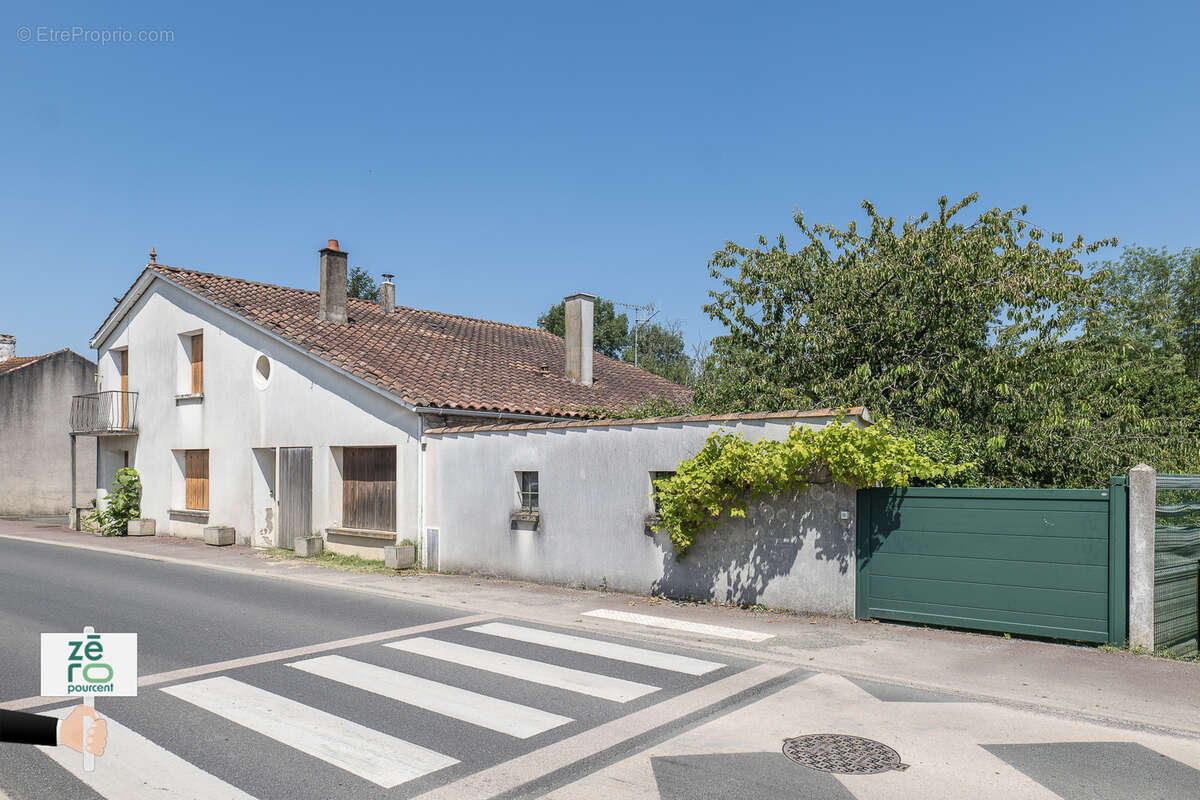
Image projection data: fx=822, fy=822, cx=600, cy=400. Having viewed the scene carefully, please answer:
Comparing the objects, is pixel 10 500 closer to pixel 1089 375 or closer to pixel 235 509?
pixel 235 509

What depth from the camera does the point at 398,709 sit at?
6.41 metres

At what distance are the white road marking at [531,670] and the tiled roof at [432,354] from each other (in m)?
6.92

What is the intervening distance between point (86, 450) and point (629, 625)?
29.0 m

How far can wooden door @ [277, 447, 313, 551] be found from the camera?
17422 millimetres

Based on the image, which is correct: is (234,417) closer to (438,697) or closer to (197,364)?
(197,364)

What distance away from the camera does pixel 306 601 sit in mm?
11656

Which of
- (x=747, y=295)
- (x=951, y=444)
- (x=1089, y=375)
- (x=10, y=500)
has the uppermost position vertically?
(x=747, y=295)

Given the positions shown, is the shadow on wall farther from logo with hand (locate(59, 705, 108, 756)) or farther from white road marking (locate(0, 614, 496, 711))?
logo with hand (locate(59, 705, 108, 756))

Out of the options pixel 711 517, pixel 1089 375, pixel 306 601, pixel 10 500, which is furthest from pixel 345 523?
pixel 10 500

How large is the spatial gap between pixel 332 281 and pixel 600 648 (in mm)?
13877

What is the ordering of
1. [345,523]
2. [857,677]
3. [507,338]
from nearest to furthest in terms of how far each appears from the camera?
[857,677]
[345,523]
[507,338]

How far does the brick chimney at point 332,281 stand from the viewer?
1966cm

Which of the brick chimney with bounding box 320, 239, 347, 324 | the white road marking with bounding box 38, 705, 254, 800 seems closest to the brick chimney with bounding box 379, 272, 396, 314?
the brick chimney with bounding box 320, 239, 347, 324

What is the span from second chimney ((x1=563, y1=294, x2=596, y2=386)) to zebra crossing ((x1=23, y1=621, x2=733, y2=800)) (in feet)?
44.2
